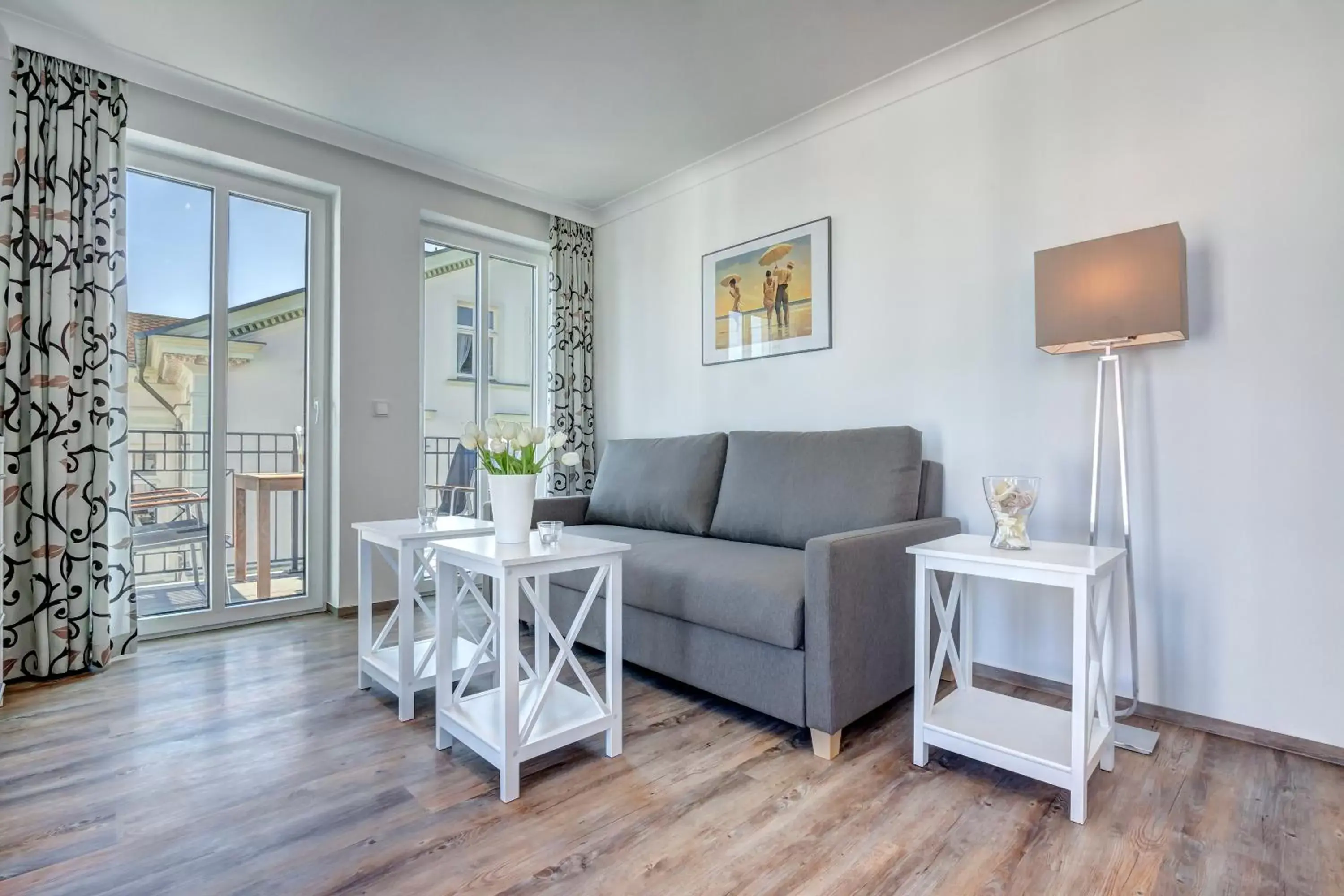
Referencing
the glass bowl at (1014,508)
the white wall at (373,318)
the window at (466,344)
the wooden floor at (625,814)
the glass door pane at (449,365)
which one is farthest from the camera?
the window at (466,344)

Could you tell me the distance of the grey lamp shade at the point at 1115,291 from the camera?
177 cm


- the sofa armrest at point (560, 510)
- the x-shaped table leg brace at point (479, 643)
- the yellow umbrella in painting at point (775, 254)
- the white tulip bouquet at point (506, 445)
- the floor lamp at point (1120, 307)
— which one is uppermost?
the yellow umbrella in painting at point (775, 254)

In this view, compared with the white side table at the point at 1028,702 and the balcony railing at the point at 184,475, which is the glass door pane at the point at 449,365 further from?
the white side table at the point at 1028,702

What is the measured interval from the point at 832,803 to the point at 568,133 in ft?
10.2

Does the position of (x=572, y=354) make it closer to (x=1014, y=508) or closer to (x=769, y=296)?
(x=769, y=296)

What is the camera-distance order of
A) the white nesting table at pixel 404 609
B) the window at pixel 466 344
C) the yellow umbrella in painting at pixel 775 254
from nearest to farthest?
the white nesting table at pixel 404 609, the yellow umbrella in painting at pixel 775 254, the window at pixel 466 344

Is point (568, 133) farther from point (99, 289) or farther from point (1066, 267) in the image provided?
point (1066, 267)

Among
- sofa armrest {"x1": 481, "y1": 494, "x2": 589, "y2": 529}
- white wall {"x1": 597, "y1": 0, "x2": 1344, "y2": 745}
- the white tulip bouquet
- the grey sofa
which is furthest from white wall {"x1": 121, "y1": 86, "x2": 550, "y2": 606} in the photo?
white wall {"x1": 597, "y1": 0, "x2": 1344, "y2": 745}

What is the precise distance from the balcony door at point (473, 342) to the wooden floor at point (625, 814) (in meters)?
1.93

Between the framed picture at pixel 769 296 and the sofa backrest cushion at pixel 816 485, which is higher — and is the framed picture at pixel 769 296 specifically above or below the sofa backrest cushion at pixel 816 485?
above

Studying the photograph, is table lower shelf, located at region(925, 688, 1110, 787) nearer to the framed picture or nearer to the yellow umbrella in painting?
the framed picture

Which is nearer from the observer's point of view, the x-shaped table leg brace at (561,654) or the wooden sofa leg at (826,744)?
the x-shaped table leg brace at (561,654)

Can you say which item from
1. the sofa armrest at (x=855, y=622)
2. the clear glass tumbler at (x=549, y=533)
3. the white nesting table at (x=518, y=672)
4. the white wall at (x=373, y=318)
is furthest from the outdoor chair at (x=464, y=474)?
the sofa armrest at (x=855, y=622)

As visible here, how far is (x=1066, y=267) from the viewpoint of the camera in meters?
1.94
